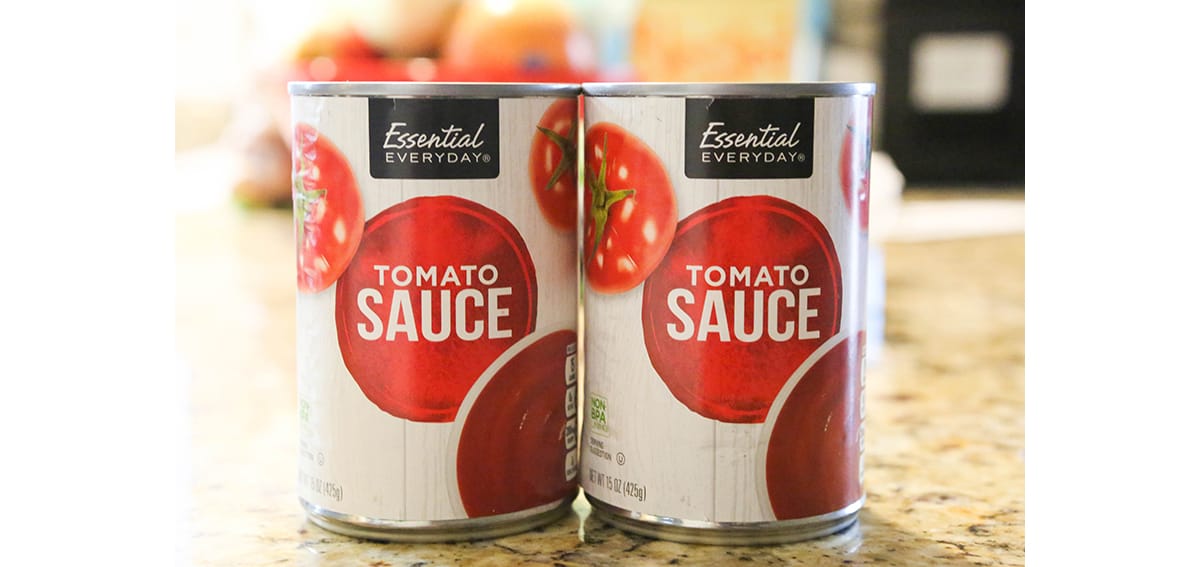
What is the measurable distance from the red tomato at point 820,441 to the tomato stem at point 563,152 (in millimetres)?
180

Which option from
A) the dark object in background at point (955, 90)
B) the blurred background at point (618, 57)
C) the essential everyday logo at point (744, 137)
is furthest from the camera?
the dark object in background at point (955, 90)

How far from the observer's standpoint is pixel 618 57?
2.06 m

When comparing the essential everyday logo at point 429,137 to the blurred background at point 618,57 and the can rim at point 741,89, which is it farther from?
the blurred background at point 618,57

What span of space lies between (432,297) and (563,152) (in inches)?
4.5

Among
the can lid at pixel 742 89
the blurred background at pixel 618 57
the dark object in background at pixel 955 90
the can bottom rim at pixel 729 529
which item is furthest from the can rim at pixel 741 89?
the dark object in background at pixel 955 90

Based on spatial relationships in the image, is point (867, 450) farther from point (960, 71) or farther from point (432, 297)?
point (960, 71)

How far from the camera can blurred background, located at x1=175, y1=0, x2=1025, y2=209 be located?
161cm

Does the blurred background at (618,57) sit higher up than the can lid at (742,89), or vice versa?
the blurred background at (618,57)

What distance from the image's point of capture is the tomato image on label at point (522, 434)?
0.68 metres

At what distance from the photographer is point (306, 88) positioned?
679 millimetres

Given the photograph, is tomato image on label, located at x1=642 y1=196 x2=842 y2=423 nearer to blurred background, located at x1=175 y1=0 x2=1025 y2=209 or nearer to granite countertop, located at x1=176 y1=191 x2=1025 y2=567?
granite countertop, located at x1=176 y1=191 x2=1025 y2=567

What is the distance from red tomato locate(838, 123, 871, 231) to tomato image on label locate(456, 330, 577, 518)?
→ 181mm

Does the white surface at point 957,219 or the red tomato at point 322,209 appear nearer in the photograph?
the red tomato at point 322,209

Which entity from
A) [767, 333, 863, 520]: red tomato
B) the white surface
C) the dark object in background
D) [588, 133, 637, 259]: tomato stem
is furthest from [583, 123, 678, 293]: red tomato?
the dark object in background
